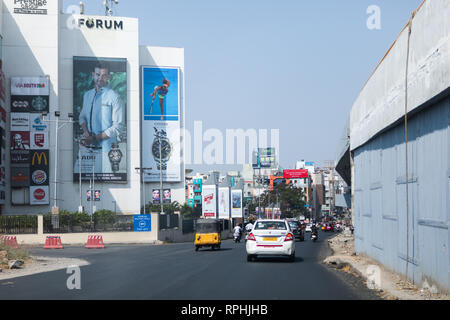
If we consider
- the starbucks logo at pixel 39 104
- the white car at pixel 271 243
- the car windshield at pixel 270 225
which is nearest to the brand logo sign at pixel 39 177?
the starbucks logo at pixel 39 104

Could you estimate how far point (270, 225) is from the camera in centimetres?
2178

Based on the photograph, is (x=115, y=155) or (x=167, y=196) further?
(x=167, y=196)

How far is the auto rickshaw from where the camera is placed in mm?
33906

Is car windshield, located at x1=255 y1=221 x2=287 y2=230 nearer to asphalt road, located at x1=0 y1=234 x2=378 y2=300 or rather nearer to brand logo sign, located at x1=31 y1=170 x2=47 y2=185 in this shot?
asphalt road, located at x1=0 y1=234 x2=378 y2=300

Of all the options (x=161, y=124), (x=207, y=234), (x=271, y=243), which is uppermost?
(x=161, y=124)

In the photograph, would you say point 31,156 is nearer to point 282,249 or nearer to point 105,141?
point 105,141

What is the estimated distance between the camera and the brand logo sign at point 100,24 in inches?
3506

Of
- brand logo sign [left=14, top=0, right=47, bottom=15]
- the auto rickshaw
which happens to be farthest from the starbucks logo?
the auto rickshaw

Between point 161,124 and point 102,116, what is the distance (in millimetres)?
10594

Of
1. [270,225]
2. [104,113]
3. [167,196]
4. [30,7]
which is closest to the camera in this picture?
[270,225]

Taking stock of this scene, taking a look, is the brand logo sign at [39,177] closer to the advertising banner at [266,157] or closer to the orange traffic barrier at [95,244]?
the orange traffic barrier at [95,244]

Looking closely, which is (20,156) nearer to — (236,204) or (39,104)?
(39,104)

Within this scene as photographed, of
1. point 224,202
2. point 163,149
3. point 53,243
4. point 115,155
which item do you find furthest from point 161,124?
point 53,243

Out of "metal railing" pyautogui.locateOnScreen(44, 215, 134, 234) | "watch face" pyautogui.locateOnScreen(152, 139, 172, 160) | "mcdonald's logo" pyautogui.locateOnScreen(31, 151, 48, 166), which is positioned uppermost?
"watch face" pyautogui.locateOnScreen(152, 139, 172, 160)
